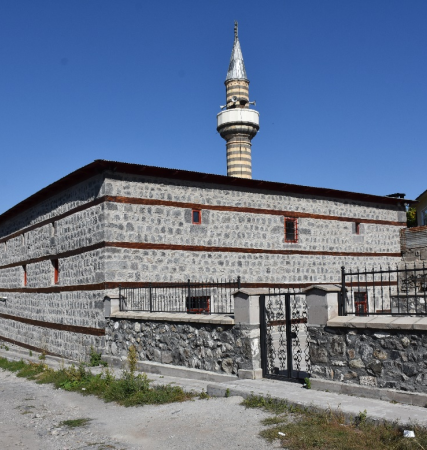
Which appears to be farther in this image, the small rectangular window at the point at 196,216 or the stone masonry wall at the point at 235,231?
the small rectangular window at the point at 196,216

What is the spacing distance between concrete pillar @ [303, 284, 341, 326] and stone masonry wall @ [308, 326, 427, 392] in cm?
15

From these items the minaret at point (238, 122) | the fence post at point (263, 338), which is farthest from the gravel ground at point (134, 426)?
the minaret at point (238, 122)

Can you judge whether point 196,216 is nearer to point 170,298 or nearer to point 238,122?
point 170,298

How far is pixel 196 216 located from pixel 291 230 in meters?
4.26

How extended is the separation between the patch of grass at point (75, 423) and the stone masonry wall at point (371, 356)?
3.83 meters

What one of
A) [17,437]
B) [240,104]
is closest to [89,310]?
[17,437]

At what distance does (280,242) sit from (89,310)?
7.18m

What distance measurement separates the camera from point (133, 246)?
14.9 m

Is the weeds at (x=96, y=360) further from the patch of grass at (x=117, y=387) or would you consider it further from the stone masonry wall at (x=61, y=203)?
the stone masonry wall at (x=61, y=203)

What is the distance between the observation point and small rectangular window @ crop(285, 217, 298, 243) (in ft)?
62.2

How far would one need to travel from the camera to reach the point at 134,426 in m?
7.72

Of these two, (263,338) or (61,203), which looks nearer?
(263,338)

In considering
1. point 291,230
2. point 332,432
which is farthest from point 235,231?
point 332,432

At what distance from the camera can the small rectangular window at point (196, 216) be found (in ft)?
53.8
